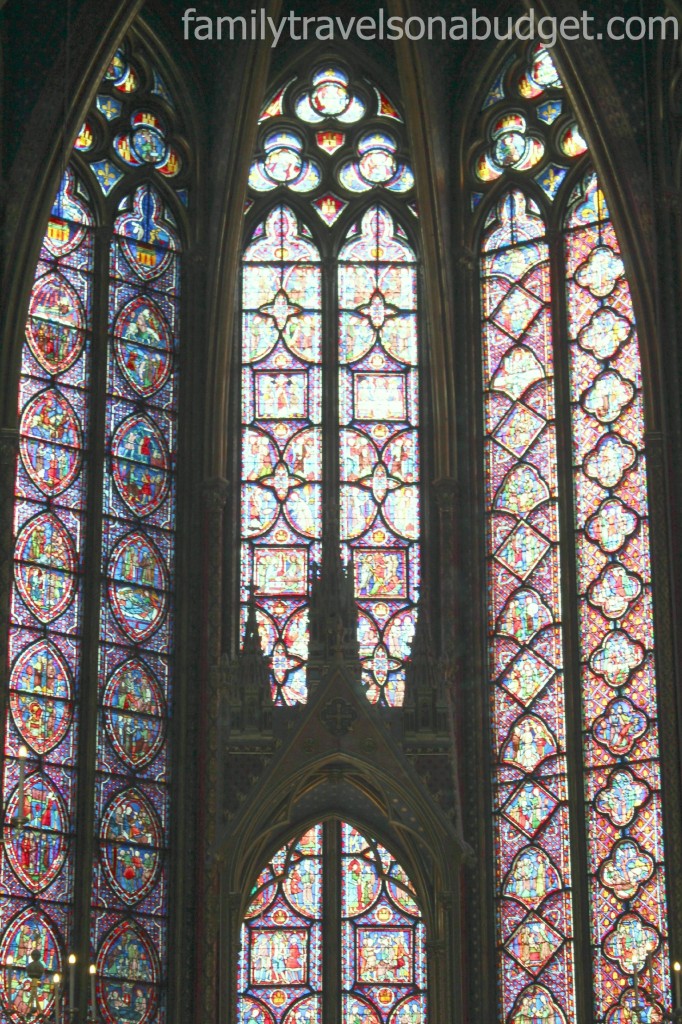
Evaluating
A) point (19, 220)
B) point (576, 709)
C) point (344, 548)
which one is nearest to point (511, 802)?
point (576, 709)

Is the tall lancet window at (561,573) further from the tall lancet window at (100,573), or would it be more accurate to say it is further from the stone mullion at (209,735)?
the tall lancet window at (100,573)

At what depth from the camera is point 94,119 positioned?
21.5 meters

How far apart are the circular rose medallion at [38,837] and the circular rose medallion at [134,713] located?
74 centimetres

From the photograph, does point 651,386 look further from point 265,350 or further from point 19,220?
point 19,220

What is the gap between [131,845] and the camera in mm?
19328

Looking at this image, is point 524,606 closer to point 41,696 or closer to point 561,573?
point 561,573

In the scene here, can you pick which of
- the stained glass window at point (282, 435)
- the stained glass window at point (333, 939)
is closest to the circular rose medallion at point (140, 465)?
the stained glass window at point (282, 435)

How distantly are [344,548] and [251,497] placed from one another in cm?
90

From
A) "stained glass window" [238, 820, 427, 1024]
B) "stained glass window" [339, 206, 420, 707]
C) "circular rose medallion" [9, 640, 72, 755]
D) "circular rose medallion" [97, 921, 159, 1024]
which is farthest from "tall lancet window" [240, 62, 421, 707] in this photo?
"circular rose medallion" [97, 921, 159, 1024]

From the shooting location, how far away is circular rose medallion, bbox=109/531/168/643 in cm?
1997

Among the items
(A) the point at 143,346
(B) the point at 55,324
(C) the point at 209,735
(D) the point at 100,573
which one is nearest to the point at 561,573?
(C) the point at 209,735

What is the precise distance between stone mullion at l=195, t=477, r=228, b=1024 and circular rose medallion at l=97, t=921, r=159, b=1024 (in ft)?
1.25

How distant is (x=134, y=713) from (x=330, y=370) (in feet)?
11.8

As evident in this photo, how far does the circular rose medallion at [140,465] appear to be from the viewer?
2039 cm
